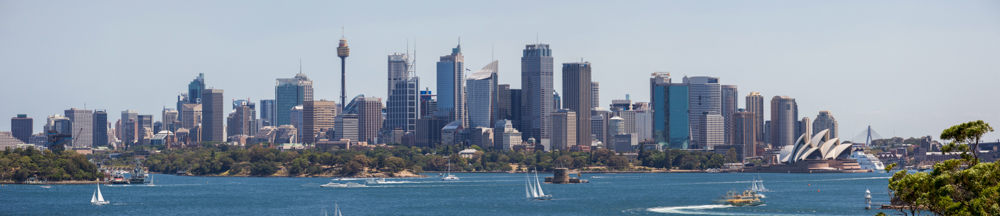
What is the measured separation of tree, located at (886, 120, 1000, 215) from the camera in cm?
3294

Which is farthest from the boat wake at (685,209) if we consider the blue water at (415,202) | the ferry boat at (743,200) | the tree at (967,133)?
the tree at (967,133)

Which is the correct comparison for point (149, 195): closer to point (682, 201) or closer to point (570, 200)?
point (570, 200)

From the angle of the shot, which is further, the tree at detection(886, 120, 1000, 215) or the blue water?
the blue water

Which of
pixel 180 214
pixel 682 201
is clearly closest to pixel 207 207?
pixel 180 214

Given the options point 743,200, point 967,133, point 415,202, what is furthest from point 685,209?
point 967,133

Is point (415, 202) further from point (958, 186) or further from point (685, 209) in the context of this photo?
point (958, 186)

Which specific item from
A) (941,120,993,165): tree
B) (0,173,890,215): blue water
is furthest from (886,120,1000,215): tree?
(0,173,890,215): blue water

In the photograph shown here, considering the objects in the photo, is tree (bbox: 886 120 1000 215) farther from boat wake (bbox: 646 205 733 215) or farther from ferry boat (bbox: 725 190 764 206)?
ferry boat (bbox: 725 190 764 206)

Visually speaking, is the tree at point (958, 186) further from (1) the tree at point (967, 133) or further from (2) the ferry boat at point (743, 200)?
(2) the ferry boat at point (743, 200)

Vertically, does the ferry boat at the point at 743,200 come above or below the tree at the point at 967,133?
below

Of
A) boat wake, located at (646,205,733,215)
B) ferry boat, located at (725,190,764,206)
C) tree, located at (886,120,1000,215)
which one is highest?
tree, located at (886,120,1000,215)

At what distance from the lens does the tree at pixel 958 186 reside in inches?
1297

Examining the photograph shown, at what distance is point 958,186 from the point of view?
34969mm

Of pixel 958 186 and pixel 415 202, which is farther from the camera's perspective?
pixel 415 202
